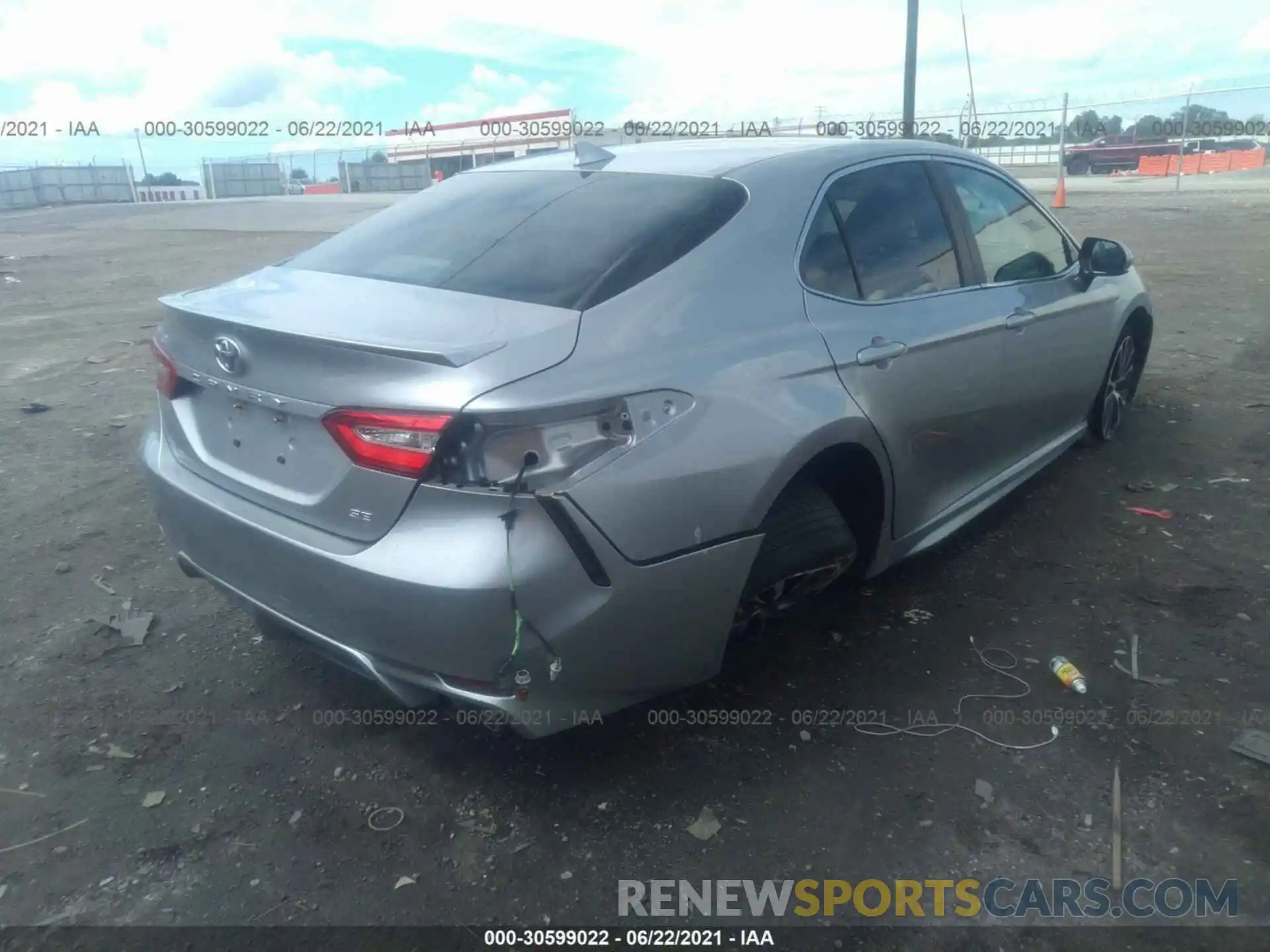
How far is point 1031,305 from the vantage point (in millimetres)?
4043

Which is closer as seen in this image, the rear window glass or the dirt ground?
the dirt ground

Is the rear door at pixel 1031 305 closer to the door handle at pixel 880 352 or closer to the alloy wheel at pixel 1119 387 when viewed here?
the alloy wheel at pixel 1119 387

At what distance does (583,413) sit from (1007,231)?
2665 mm

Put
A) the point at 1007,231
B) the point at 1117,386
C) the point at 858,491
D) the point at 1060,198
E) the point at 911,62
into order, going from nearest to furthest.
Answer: the point at 858,491, the point at 1007,231, the point at 1117,386, the point at 911,62, the point at 1060,198

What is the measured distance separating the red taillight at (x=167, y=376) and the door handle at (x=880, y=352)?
6.76 ft

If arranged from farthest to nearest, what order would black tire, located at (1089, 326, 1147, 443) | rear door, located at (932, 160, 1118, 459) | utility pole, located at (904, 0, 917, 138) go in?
utility pole, located at (904, 0, 917, 138) < black tire, located at (1089, 326, 1147, 443) < rear door, located at (932, 160, 1118, 459)

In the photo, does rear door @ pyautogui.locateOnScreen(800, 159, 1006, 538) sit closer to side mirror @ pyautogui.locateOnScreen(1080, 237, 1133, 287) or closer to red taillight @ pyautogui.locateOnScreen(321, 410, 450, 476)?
side mirror @ pyautogui.locateOnScreen(1080, 237, 1133, 287)

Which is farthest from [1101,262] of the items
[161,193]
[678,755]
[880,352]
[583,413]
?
[161,193]

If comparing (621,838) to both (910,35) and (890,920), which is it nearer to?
(890,920)

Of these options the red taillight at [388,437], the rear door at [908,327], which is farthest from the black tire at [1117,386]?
the red taillight at [388,437]

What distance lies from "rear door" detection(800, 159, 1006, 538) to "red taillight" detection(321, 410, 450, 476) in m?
1.29

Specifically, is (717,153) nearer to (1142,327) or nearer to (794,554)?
(794,554)

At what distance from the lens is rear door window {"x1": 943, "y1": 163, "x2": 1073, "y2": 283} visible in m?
3.92

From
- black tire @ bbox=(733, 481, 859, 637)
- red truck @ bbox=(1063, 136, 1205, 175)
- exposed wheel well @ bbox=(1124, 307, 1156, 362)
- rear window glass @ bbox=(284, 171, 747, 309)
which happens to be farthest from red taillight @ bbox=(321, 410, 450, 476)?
red truck @ bbox=(1063, 136, 1205, 175)
